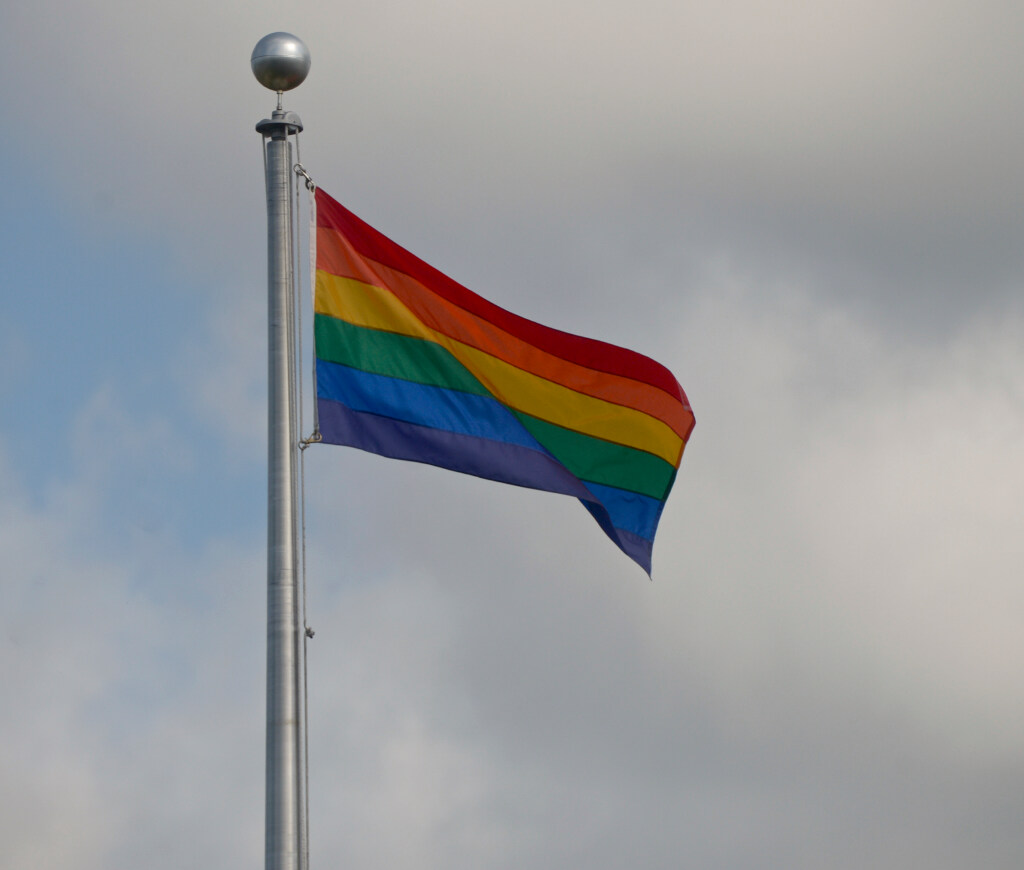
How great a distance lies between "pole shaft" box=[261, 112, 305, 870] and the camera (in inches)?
721

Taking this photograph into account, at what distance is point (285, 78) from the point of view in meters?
21.1

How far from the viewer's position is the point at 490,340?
25.2 metres

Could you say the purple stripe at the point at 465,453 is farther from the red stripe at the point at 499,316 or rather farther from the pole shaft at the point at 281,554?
the red stripe at the point at 499,316

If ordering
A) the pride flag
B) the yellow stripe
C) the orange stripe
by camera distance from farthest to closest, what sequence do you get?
the orange stripe
the yellow stripe
the pride flag

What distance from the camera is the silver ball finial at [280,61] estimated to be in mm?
20953

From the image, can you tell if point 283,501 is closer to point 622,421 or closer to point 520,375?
point 520,375

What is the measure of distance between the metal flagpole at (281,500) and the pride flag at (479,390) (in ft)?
5.52

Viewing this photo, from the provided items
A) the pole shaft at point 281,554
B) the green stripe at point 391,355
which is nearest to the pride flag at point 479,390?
the green stripe at point 391,355

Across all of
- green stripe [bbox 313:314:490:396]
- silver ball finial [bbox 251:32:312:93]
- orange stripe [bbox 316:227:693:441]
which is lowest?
green stripe [bbox 313:314:490:396]

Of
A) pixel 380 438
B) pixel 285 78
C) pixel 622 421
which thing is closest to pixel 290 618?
pixel 380 438

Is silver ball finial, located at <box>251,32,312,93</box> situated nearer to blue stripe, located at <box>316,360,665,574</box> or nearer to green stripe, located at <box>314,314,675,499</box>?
green stripe, located at <box>314,314,675,499</box>

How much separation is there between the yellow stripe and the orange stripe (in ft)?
0.39

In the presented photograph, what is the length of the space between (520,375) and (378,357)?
3269 millimetres

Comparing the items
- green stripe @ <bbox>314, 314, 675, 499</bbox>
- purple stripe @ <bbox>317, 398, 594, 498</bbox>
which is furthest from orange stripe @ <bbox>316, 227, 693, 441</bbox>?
purple stripe @ <bbox>317, 398, 594, 498</bbox>
